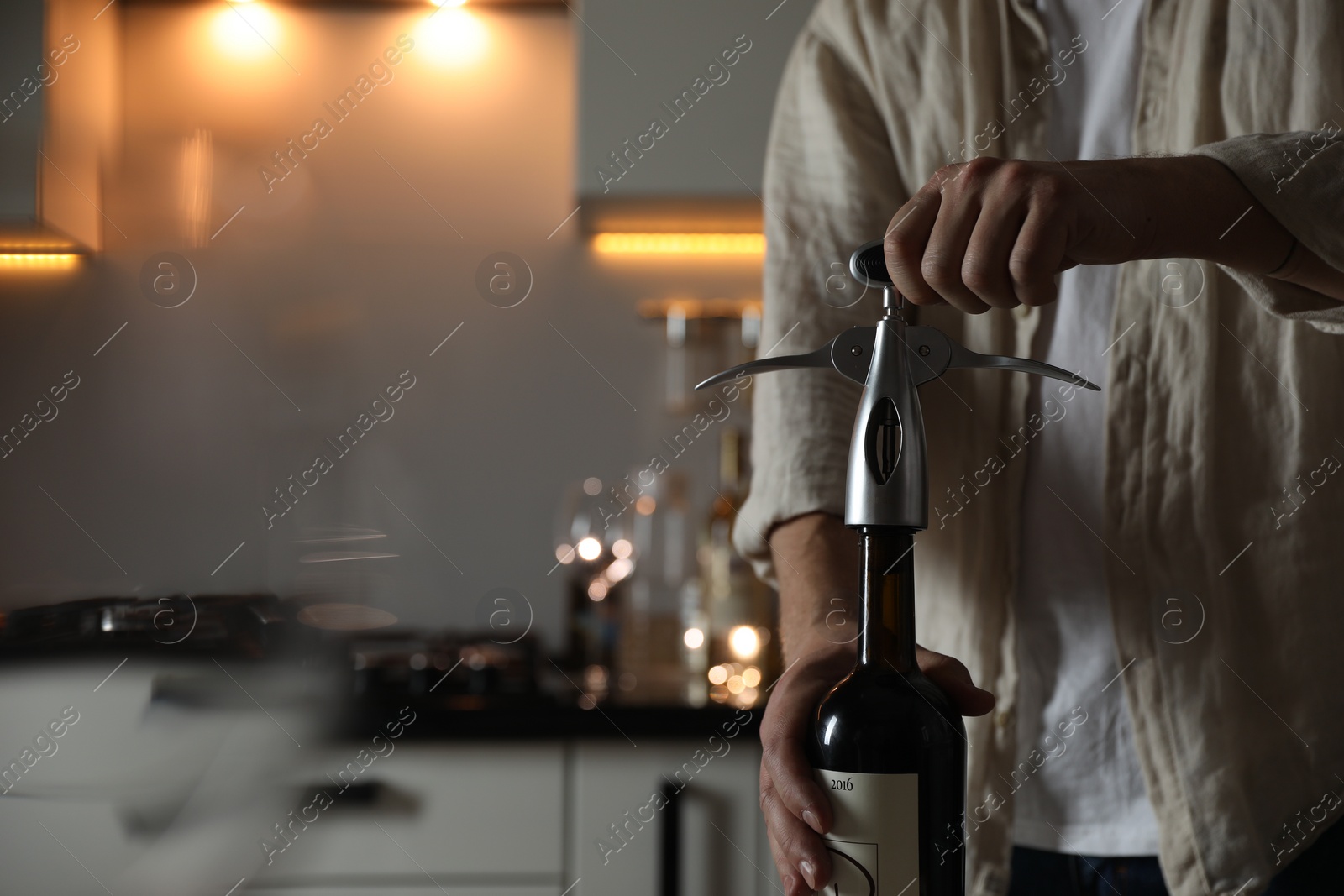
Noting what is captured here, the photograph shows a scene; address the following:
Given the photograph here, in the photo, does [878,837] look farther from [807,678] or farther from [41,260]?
[41,260]

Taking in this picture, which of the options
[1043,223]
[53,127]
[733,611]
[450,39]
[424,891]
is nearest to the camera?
[1043,223]

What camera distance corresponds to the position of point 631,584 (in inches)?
63.2

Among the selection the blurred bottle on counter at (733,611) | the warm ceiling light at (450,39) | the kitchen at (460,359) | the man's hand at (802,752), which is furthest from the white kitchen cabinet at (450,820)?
the warm ceiling light at (450,39)

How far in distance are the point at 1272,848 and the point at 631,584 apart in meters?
1.14

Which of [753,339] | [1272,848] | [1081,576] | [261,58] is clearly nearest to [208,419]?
[261,58]

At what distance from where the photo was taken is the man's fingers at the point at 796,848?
1.14ft

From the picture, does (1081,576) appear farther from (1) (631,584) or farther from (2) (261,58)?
(2) (261,58)

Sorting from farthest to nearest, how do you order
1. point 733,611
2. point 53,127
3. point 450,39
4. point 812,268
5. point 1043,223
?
point 450,39
point 733,611
point 53,127
point 812,268
point 1043,223

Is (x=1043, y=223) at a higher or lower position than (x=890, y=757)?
higher

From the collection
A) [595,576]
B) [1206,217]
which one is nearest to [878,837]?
[1206,217]

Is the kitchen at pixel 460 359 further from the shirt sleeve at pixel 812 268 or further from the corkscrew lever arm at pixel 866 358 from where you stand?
the corkscrew lever arm at pixel 866 358

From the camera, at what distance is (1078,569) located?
0.60m

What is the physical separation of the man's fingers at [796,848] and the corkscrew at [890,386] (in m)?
0.11

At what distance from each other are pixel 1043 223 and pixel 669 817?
96 centimetres
